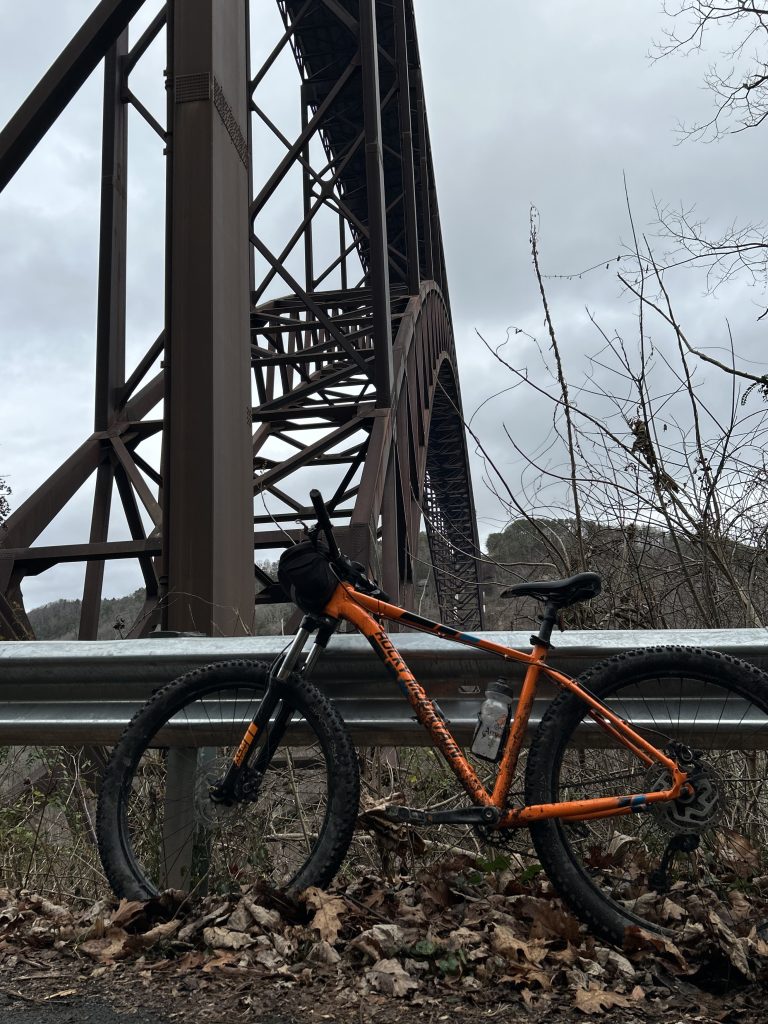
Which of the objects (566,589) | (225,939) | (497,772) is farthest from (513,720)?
(225,939)

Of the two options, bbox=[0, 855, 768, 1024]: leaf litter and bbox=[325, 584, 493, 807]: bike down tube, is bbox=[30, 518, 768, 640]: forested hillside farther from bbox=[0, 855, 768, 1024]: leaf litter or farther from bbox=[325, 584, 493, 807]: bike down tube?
bbox=[0, 855, 768, 1024]: leaf litter

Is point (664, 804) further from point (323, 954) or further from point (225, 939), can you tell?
point (225, 939)

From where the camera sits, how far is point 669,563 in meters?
4.64

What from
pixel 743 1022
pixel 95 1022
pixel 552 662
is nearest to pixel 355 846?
pixel 552 662

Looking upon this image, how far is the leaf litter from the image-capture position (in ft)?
6.93

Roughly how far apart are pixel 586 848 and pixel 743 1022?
1.17 metres

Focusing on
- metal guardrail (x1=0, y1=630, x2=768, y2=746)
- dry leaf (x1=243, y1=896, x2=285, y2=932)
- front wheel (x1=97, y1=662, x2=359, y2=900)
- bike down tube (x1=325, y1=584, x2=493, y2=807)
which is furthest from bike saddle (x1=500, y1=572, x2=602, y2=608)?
dry leaf (x1=243, y1=896, x2=285, y2=932)

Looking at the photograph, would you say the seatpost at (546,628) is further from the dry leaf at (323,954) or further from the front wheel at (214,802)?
the dry leaf at (323,954)

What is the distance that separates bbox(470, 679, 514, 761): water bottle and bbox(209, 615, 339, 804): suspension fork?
1.85ft

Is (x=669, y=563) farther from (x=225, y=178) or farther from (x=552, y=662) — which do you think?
(x=225, y=178)

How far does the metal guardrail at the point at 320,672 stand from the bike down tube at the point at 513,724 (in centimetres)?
9

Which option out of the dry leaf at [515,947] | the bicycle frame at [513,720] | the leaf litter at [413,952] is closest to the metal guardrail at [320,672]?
the bicycle frame at [513,720]

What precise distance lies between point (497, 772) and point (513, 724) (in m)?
0.19

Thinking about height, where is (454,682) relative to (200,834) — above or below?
above
